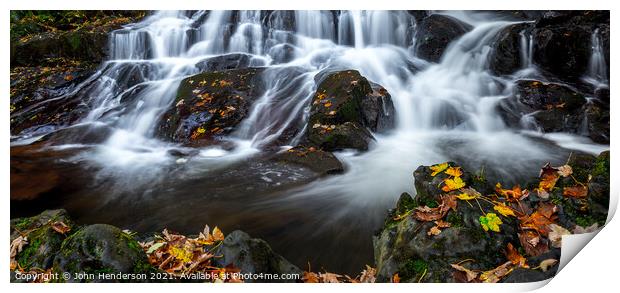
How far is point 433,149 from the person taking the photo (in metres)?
3.64

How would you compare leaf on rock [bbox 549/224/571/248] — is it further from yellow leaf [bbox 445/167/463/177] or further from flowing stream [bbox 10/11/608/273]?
flowing stream [bbox 10/11/608/273]

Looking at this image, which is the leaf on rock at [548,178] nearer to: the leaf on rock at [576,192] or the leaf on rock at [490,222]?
the leaf on rock at [576,192]

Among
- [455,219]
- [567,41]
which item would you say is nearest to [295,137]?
[455,219]

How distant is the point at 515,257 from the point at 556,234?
1.02 feet

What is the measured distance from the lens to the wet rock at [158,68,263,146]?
3902mm

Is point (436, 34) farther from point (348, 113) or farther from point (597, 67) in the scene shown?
point (597, 67)

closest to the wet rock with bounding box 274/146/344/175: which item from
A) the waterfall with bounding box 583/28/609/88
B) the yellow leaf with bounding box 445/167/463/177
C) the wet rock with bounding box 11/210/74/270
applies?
the yellow leaf with bounding box 445/167/463/177

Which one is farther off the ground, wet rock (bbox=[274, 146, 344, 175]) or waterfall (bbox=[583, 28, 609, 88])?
waterfall (bbox=[583, 28, 609, 88])

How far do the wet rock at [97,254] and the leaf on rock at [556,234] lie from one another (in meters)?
2.17

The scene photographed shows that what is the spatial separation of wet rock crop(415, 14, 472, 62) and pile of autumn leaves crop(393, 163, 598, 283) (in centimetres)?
191

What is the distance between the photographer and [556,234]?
1.99 metres

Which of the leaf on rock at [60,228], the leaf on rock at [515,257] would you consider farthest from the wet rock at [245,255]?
the leaf on rock at [515,257]
